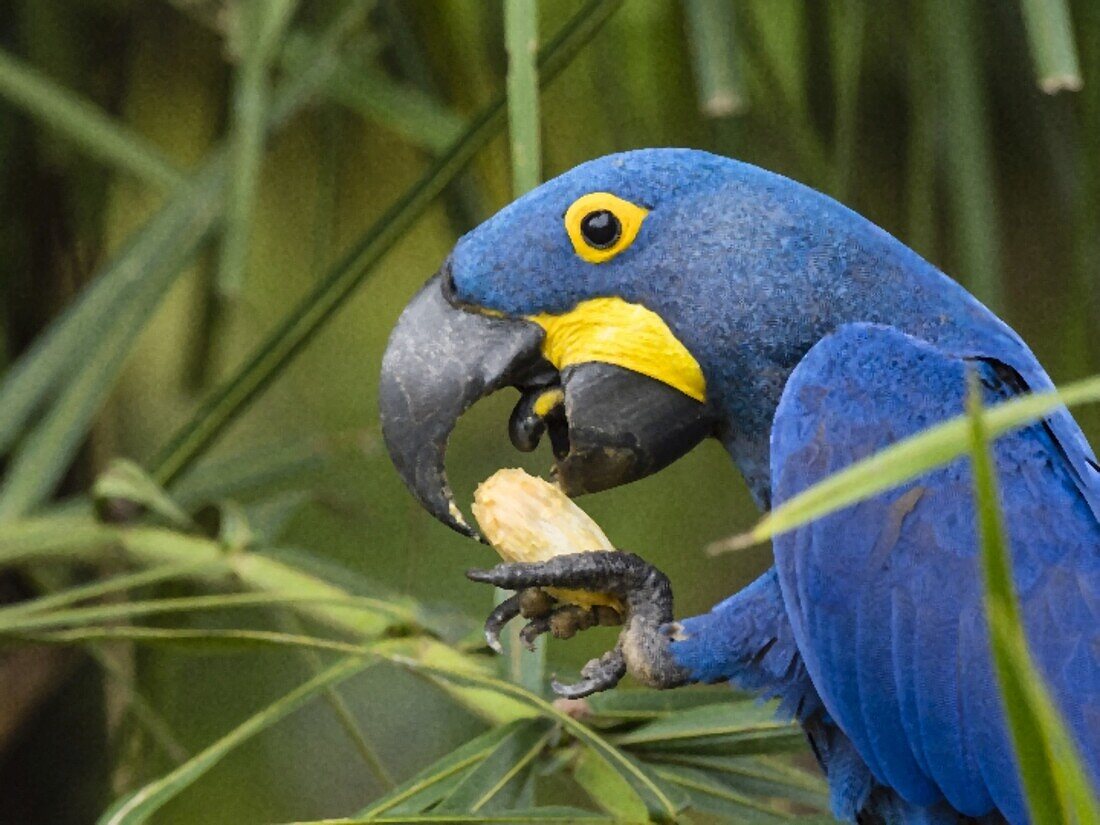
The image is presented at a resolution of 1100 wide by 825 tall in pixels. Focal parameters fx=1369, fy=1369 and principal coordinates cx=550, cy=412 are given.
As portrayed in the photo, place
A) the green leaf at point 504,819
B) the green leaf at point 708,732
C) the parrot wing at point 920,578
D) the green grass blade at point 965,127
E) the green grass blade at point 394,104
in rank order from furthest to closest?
the green grass blade at point 394,104
the green grass blade at point 965,127
the green leaf at point 708,732
the parrot wing at point 920,578
the green leaf at point 504,819

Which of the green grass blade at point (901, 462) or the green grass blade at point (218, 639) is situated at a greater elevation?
the green grass blade at point (901, 462)

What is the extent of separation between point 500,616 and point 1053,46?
1.72ft

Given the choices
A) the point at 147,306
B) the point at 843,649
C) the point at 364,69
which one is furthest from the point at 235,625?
the point at 843,649

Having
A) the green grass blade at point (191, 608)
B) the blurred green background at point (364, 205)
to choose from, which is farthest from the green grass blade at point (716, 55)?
the green grass blade at point (191, 608)

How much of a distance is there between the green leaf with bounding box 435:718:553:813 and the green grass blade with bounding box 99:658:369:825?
4.4 inches

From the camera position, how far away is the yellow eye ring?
3.21 feet

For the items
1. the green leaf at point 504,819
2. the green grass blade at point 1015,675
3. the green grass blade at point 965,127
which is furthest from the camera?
the green grass blade at point 965,127

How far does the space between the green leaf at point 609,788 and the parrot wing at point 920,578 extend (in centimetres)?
14

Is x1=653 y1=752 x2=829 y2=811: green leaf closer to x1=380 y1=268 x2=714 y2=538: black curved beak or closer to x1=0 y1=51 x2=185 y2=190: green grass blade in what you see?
x1=380 y1=268 x2=714 y2=538: black curved beak

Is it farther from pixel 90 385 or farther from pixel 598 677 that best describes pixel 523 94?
pixel 90 385

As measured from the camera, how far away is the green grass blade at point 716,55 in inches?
39.1

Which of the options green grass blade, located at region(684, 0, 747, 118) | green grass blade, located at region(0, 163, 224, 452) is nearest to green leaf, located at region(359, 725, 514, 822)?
green grass blade, located at region(684, 0, 747, 118)

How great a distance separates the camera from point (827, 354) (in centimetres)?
91

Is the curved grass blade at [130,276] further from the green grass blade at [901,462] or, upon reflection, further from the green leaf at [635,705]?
the green grass blade at [901,462]
